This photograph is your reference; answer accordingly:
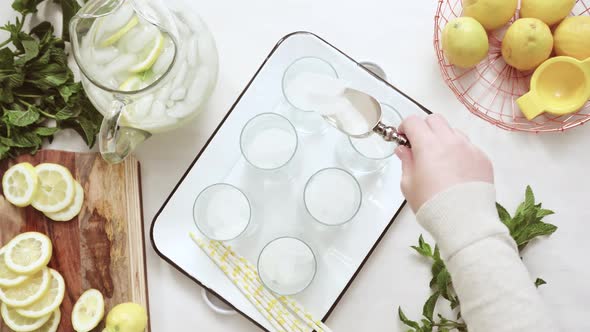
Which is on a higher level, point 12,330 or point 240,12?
point 240,12

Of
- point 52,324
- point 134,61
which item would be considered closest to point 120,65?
point 134,61

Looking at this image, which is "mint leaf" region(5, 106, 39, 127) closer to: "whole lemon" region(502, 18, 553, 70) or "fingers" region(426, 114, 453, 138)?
"fingers" region(426, 114, 453, 138)

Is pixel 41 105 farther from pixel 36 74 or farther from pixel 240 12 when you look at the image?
pixel 240 12

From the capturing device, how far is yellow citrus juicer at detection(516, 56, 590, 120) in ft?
3.33

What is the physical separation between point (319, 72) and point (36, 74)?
52 centimetres

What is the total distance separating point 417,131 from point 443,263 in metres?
0.34

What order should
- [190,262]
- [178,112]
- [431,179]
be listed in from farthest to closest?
1. [190,262]
2. [178,112]
3. [431,179]

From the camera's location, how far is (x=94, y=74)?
2.78ft

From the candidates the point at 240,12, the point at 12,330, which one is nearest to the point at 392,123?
the point at 240,12

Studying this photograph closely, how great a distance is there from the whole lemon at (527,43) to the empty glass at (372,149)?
24 cm

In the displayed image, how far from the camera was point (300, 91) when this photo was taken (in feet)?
3.43

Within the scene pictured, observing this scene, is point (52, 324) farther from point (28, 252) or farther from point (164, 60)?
point (164, 60)

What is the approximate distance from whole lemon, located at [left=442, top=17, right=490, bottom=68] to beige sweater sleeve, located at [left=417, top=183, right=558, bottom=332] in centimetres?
33

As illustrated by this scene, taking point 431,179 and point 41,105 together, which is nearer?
point 431,179
